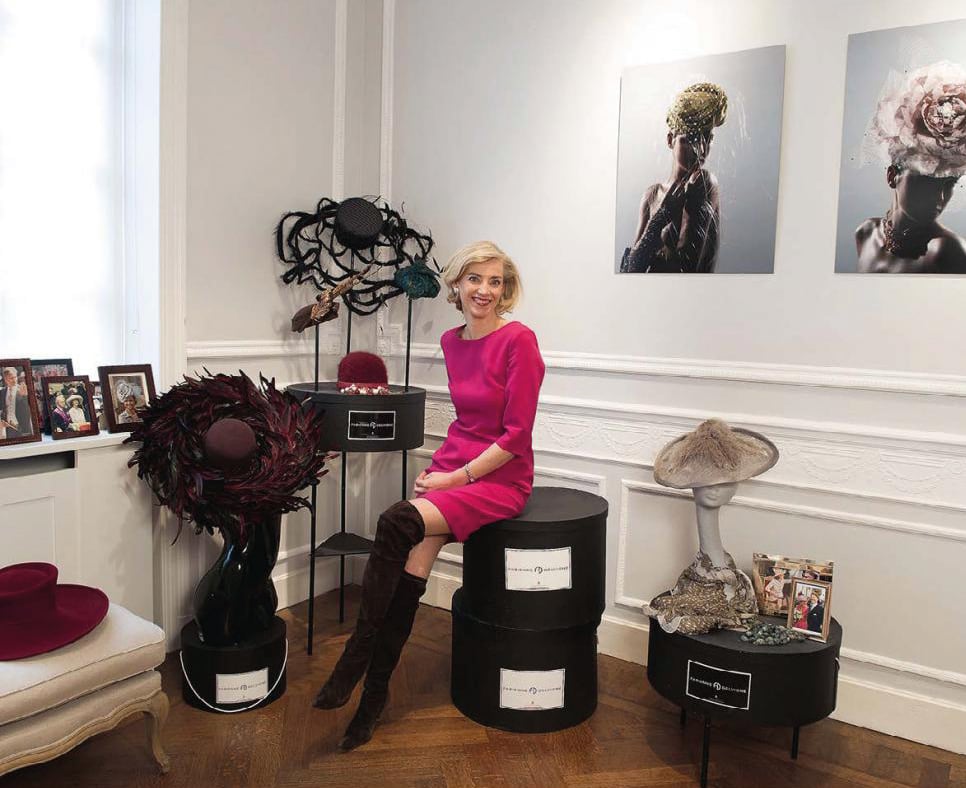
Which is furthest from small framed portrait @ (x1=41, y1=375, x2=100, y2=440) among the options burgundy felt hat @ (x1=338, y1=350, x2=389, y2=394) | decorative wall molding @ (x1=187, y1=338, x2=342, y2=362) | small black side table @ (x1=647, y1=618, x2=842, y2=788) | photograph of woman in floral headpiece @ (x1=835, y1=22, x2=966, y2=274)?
photograph of woman in floral headpiece @ (x1=835, y1=22, x2=966, y2=274)

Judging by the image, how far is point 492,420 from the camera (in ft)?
8.96

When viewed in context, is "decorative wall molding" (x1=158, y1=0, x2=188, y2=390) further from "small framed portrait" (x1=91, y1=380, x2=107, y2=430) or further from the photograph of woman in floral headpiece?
the photograph of woman in floral headpiece

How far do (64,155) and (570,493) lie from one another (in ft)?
7.05

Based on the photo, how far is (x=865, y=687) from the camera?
109 inches

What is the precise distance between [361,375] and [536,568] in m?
1.08

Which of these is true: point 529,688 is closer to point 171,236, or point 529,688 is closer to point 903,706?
point 903,706

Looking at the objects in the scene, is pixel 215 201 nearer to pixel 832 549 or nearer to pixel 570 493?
pixel 570 493

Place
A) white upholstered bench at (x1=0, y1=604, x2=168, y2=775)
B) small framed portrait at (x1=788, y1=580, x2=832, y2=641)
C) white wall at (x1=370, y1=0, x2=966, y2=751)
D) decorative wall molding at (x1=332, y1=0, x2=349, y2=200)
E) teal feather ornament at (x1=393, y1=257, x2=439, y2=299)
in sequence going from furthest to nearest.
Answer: decorative wall molding at (x1=332, y1=0, x2=349, y2=200)
teal feather ornament at (x1=393, y1=257, x2=439, y2=299)
white wall at (x1=370, y1=0, x2=966, y2=751)
small framed portrait at (x1=788, y1=580, x2=832, y2=641)
white upholstered bench at (x1=0, y1=604, x2=168, y2=775)

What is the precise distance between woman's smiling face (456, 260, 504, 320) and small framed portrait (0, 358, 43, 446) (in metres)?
1.38

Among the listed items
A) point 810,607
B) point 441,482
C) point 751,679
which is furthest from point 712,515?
point 441,482

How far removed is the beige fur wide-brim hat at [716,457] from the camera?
259 cm

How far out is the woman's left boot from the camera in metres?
2.55

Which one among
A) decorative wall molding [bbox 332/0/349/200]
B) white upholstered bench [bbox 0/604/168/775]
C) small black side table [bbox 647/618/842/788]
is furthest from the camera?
decorative wall molding [bbox 332/0/349/200]

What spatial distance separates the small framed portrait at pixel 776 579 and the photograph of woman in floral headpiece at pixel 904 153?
960 millimetres
